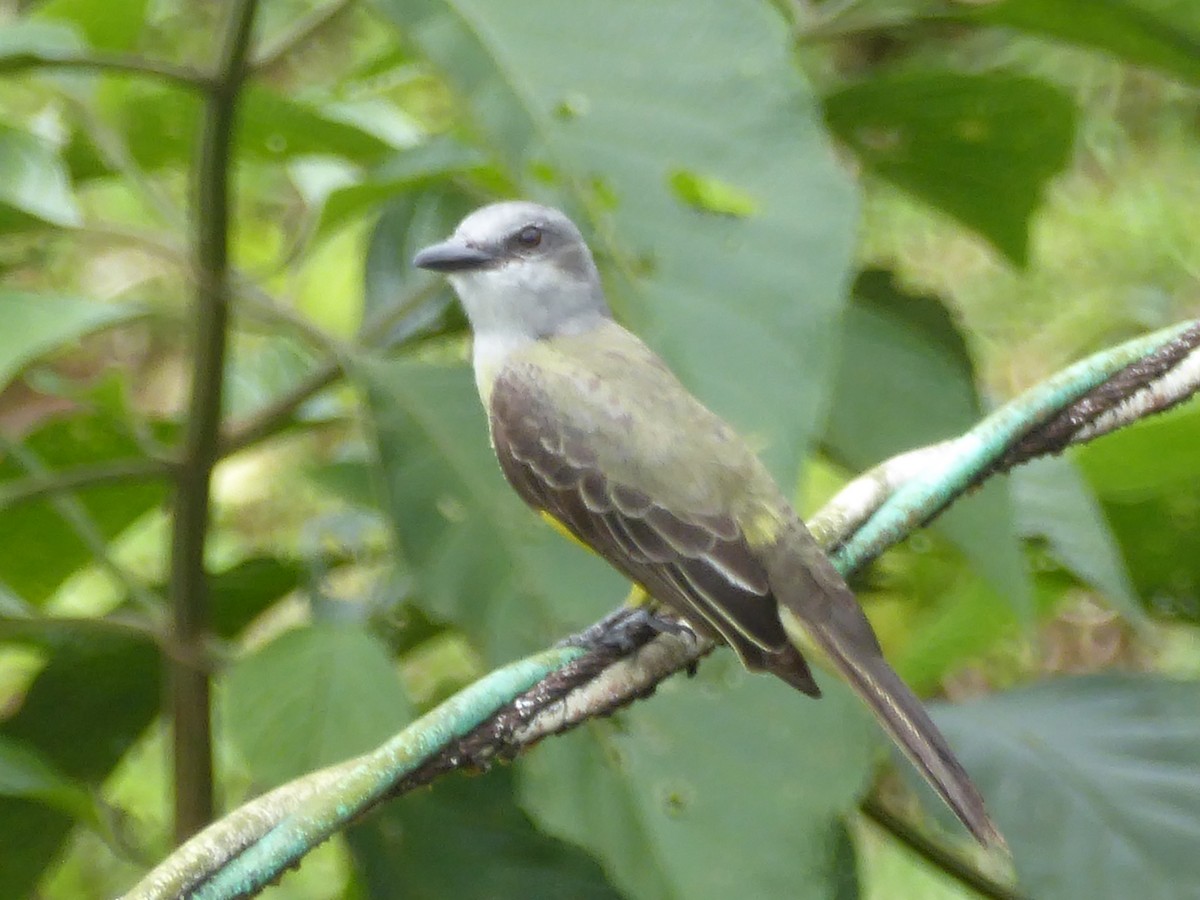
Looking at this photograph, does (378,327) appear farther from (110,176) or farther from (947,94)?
(947,94)

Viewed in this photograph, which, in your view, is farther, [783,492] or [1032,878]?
[1032,878]

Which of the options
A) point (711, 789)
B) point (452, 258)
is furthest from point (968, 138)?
point (711, 789)

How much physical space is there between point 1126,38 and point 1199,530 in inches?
26.6

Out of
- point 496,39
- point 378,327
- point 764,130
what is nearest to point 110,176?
point 378,327

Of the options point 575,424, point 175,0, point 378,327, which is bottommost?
point 575,424

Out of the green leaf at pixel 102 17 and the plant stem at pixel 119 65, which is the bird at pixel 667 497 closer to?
the plant stem at pixel 119 65

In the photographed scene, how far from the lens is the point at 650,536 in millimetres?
1834

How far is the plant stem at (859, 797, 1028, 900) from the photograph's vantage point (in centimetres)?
203

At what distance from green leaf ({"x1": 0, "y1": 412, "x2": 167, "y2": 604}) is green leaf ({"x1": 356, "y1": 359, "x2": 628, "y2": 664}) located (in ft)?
1.53

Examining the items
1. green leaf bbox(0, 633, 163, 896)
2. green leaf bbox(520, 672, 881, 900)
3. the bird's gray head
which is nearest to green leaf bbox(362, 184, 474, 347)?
the bird's gray head

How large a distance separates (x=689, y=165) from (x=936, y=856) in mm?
1006

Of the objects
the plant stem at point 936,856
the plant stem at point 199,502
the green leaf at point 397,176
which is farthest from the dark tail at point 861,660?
the plant stem at point 199,502

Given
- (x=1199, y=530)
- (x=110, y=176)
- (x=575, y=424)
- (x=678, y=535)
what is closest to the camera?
(x=678, y=535)

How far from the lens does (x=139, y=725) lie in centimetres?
234
